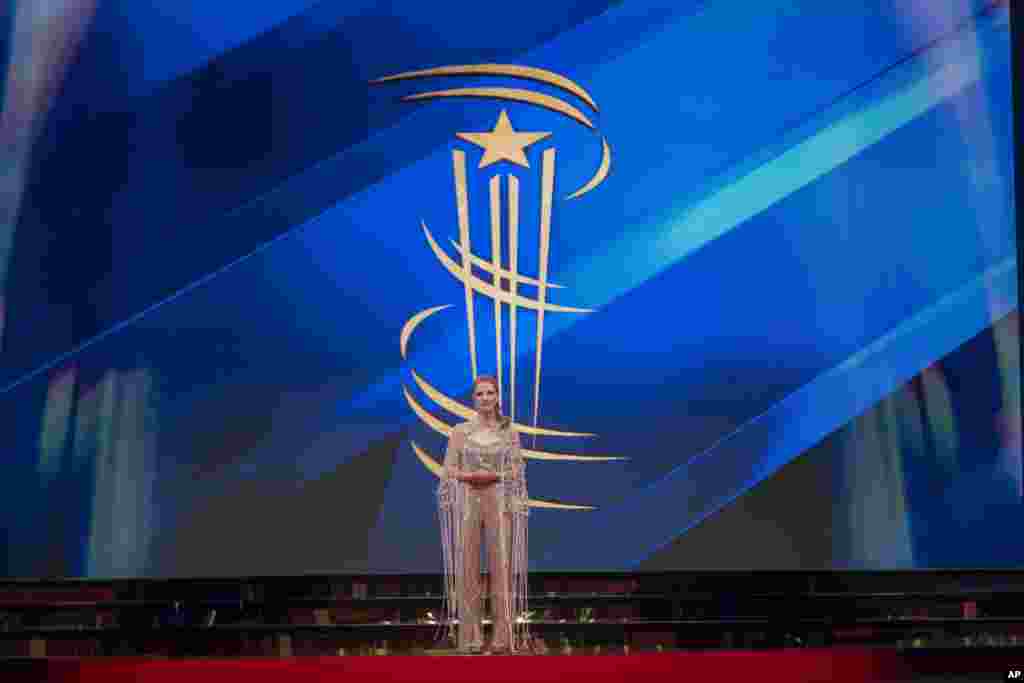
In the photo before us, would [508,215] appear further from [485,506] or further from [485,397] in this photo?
[485,506]

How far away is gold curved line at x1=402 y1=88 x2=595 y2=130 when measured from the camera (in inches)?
287

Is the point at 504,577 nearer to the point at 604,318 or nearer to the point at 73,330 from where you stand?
the point at 604,318

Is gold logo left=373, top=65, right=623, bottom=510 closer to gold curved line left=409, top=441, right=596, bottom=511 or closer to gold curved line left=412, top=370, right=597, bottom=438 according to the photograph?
gold curved line left=412, top=370, right=597, bottom=438

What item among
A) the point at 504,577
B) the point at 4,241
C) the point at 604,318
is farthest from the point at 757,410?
the point at 4,241

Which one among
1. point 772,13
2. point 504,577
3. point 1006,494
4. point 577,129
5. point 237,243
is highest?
point 772,13

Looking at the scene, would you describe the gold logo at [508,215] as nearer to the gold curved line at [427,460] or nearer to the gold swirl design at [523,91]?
the gold swirl design at [523,91]

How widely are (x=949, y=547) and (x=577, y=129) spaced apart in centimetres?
305

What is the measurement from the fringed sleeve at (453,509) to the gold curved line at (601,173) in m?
1.75

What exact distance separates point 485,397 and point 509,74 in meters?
2.06

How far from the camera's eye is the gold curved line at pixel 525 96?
7.29m

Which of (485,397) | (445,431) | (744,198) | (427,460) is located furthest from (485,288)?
(744,198)

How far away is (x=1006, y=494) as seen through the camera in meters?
7.30

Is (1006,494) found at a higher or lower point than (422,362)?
lower

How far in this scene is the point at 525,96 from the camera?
23.9ft
